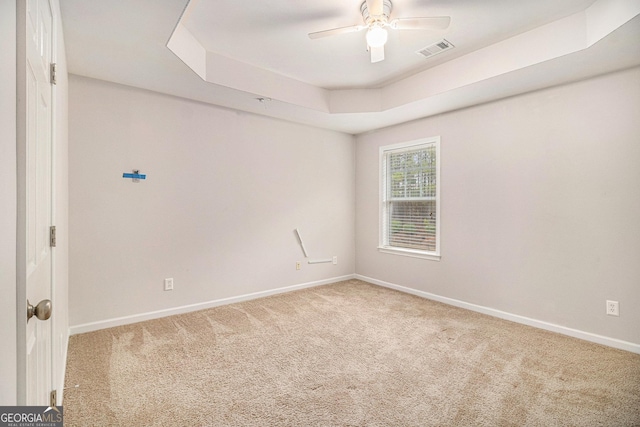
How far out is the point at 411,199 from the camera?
14.5 ft

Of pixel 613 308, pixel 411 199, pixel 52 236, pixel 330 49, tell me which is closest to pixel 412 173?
pixel 411 199

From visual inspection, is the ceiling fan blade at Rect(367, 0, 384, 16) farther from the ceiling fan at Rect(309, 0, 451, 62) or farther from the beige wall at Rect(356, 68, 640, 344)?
the beige wall at Rect(356, 68, 640, 344)

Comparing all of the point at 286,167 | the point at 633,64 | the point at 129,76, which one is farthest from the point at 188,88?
the point at 633,64

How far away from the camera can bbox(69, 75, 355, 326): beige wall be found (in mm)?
2990

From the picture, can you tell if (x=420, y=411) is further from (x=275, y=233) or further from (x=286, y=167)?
(x=286, y=167)

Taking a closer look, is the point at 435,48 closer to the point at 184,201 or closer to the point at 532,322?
the point at 532,322

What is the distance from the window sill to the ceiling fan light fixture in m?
2.74

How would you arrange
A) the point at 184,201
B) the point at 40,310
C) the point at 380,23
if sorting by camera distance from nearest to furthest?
the point at 40,310
the point at 380,23
the point at 184,201

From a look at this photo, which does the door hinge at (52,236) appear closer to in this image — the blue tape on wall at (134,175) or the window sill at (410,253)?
the blue tape on wall at (134,175)

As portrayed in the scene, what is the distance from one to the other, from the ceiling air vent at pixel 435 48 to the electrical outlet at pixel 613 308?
2704mm

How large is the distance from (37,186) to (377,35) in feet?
7.17

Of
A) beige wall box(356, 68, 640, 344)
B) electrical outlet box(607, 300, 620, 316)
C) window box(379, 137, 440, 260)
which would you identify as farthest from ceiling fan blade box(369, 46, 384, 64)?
electrical outlet box(607, 300, 620, 316)

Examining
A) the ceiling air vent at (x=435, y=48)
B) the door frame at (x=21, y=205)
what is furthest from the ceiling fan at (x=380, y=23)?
the door frame at (x=21, y=205)

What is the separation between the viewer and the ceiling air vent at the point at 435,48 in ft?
9.30
